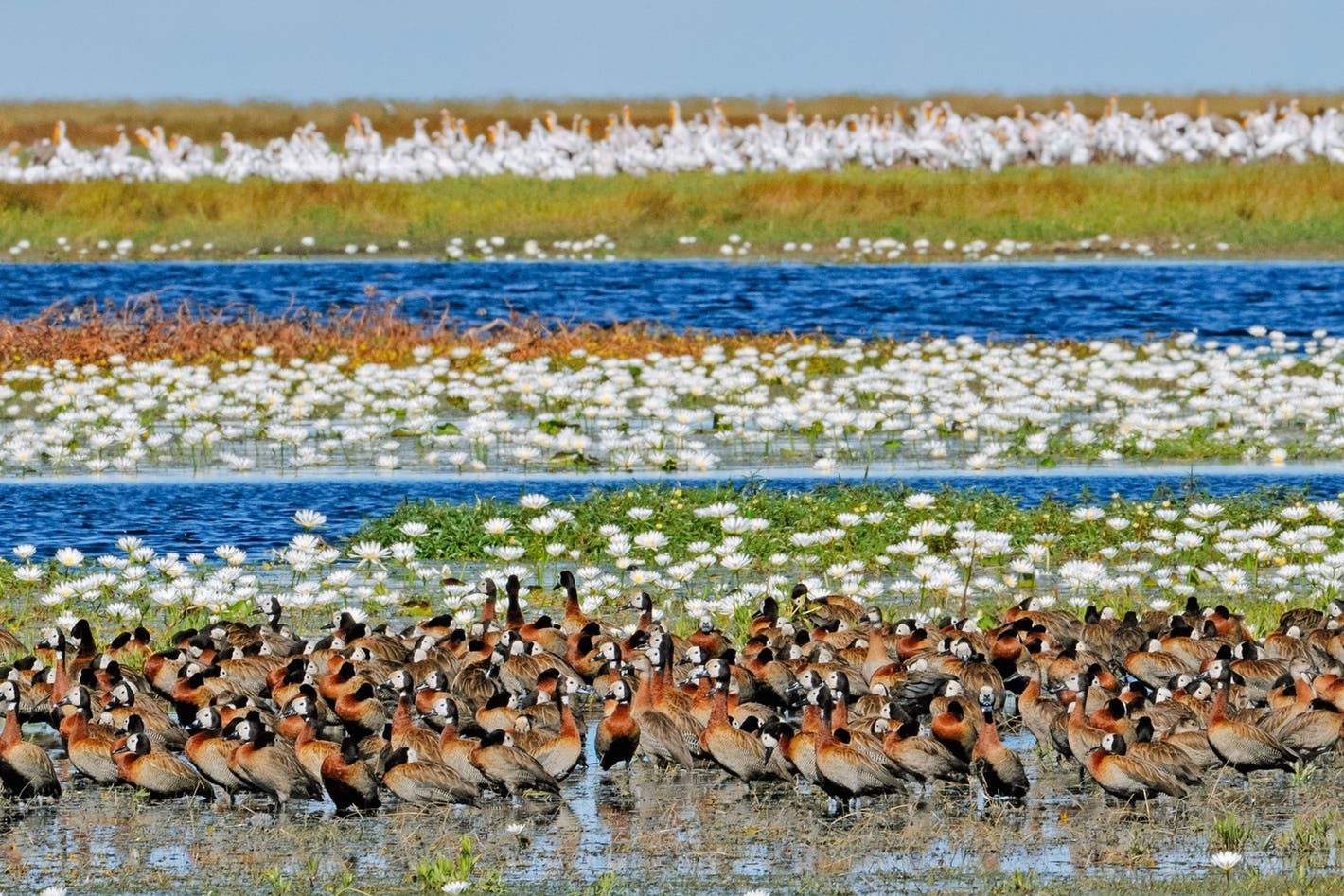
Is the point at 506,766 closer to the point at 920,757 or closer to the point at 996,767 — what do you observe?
the point at 920,757

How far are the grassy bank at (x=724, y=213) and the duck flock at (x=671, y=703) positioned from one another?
112ft

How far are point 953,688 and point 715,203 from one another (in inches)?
1603

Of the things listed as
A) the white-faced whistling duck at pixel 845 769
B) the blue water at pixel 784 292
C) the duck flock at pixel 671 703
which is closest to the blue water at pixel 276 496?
the duck flock at pixel 671 703

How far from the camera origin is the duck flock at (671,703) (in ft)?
32.2

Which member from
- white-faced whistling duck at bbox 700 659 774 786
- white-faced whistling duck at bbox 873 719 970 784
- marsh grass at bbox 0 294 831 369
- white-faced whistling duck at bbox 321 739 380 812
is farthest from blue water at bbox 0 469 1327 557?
white-faced whistling duck at bbox 873 719 970 784

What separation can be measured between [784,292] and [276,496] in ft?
68.4

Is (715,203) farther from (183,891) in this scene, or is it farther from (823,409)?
(183,891)

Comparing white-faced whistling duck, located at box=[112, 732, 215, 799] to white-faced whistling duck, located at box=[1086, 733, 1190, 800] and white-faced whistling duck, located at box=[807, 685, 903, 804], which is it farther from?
white-faced whistling duck, located at box=[1086, 733, 1190, 800]

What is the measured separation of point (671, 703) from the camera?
1065cm

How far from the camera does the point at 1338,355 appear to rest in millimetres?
27797

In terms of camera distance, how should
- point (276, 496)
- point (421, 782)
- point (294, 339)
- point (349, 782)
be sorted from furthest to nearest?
1. point (294, 339)
2. point (276, 496)
3. point (421, 782)
4. point (349, 782)

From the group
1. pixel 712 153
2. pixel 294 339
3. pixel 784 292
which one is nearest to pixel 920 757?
pixel 294 339

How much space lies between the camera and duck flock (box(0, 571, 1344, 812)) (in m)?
9.83

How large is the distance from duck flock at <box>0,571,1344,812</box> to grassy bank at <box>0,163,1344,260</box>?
112ft
